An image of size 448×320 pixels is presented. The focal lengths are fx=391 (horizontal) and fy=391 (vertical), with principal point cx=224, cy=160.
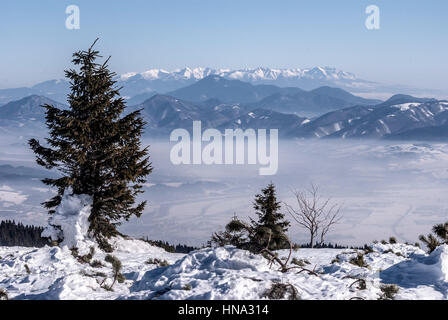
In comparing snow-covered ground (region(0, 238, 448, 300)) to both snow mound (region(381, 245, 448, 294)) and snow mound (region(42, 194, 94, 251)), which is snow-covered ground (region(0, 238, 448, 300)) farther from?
snow mound (region(42, 194, 94, 251))

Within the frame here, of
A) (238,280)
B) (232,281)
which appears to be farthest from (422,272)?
(232,281)

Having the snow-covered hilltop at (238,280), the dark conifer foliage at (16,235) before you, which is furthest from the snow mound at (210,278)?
the dark conifer foliage at (16,235)

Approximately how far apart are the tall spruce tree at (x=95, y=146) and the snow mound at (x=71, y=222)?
0.55m

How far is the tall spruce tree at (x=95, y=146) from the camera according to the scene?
21.1 m

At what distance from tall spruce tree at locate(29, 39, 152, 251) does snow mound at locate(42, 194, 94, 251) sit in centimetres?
55

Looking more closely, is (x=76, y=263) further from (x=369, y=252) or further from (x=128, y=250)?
(x=369, y=252)

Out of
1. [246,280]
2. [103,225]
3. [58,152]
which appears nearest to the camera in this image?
[246,280]

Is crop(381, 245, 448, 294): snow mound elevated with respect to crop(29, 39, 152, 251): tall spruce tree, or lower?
lower

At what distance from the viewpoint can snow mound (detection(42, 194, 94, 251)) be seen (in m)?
20.7

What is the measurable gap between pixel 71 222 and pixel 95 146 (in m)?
4.29

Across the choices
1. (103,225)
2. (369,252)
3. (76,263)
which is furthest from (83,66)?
(369,252)

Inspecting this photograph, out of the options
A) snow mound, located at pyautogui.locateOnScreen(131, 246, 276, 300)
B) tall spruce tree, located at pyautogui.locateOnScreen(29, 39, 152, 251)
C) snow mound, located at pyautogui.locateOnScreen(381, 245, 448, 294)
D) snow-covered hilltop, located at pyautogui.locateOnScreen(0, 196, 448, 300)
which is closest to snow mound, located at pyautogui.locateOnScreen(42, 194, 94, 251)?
tall spruce tree, located at pyautogui.locateOnScreen(29, 39, 152, 251)
